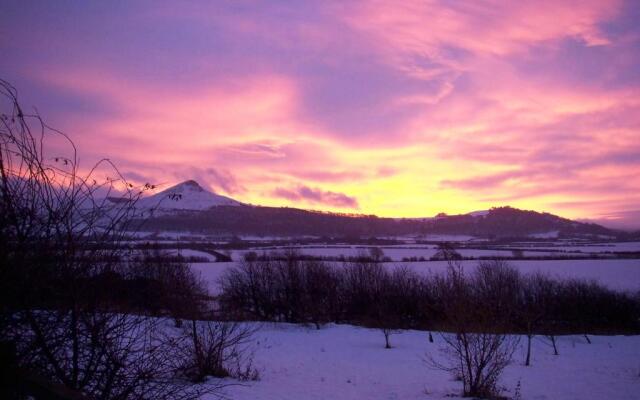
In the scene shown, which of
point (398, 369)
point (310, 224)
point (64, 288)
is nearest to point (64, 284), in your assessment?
point (64, 288)

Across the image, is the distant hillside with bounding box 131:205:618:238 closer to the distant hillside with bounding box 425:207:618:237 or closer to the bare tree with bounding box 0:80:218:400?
the distant hillside with bounding box 425:207:618:237

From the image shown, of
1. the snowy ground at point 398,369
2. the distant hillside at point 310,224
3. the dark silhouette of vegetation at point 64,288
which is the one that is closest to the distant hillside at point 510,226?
the distant hillside at point 310,224

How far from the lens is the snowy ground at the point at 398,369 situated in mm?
21000

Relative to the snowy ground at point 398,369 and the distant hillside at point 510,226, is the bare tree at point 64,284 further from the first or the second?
the distant hillside at point 510,226

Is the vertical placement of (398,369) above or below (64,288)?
below

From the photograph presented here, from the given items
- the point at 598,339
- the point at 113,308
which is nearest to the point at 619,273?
the point at 598,339

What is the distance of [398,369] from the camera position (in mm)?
28859

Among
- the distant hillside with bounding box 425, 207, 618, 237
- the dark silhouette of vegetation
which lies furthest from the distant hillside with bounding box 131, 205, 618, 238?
the dark silhouette of vegetation

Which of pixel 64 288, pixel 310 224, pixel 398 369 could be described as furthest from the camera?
pixel 310 224

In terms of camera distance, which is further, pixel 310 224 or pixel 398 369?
pixel 310 224

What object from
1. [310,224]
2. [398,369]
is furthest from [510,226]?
[398,369]

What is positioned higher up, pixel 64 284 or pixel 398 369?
pixel 64 284

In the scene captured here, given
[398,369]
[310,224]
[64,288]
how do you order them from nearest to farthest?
1. [64,288]
2. [398,369]
3. [310,224]

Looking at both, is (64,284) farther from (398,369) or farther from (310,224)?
(310,224)
